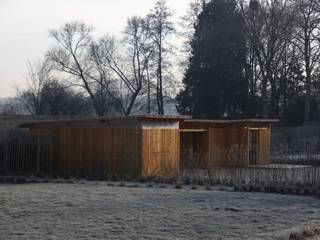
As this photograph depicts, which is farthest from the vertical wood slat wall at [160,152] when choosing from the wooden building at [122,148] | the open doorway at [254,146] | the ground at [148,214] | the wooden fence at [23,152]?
the open doorway at [254,146]

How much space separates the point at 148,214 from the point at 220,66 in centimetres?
4717

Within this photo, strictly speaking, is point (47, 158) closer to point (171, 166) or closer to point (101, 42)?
point (171, 166)

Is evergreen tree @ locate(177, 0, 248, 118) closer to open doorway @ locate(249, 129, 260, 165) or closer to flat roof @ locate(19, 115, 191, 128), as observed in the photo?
open doorway @ locate(249, 129, 260, 165)

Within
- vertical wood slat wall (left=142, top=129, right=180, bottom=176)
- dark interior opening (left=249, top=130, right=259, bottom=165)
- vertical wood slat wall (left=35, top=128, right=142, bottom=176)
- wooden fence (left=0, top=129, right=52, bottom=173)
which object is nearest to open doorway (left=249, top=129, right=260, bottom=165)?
dark interior opening (left=249, top=130, right=259, bottom=165)

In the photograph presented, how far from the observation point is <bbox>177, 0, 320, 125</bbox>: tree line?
60281 mm

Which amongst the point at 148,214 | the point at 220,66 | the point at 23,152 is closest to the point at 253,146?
the point at 23,152

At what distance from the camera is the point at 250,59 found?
2462 inches

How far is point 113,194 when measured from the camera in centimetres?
1923

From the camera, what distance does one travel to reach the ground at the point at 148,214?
1179 cm

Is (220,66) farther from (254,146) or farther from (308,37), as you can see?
(254,146)

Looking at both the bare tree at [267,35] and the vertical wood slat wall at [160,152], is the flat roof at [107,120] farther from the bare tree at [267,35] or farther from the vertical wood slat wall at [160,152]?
the bare tree at [267,35]

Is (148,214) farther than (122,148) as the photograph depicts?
No

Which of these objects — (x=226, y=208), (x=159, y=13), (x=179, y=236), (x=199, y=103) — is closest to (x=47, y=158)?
(x=226, y=208)

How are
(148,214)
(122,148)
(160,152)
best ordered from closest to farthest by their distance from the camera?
(148,214), (122,148), (160,152)
